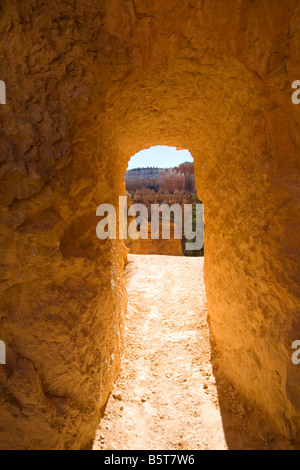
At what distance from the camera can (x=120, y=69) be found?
1971mm

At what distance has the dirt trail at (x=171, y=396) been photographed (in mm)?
2498

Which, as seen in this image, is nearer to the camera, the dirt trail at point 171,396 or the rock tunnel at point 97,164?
the rock tunnel at point 97,164

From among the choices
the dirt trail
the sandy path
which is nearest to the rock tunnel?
the dirt trail

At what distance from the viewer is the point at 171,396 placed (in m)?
3.07

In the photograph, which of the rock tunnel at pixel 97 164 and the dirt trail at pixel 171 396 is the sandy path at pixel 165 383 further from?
the rock tunnel at pixel 97 164

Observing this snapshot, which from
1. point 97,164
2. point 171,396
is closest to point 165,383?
point 171,396

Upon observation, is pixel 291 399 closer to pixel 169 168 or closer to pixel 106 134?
pixel 106 134

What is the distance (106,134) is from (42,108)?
894 millimetres

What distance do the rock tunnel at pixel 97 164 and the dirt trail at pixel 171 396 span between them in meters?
0.29

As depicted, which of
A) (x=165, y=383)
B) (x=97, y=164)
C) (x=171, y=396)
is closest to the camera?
(x=97, y=164)

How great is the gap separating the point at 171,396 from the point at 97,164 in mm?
3120

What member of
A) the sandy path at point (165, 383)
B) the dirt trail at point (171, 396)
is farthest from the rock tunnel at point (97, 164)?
the sandy path at point (165, 383)

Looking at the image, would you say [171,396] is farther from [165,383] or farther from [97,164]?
[97,164]

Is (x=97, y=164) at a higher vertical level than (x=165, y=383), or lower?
higher
